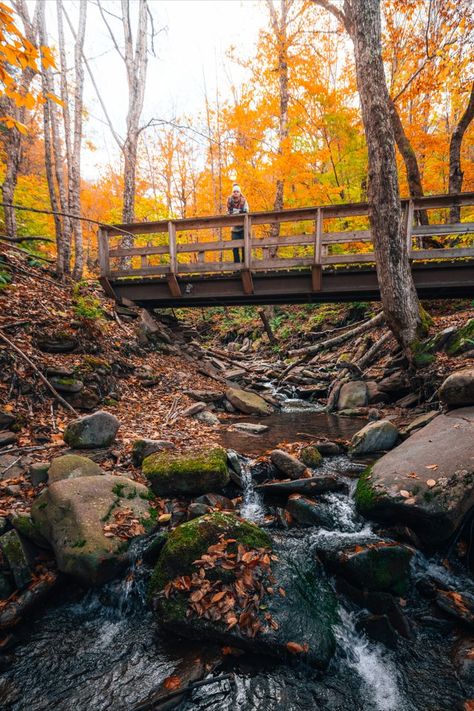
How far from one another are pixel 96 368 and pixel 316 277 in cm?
580

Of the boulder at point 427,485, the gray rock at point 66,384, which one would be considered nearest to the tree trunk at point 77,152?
the gray rock at point 66,384

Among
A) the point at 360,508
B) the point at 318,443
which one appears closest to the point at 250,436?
the point at 318,443

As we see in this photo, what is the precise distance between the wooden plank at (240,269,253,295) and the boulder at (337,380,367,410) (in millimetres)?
3630

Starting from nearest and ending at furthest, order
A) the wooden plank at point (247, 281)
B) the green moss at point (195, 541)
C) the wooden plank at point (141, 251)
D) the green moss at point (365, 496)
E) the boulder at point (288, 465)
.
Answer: the green moss at point (195, 541), the green moss at point (365, 496), the boulder at point (288, 465), the wooden plank at point (247, 281), the wooden plank at point (141, 251)

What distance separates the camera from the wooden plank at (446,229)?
7750 millimetres

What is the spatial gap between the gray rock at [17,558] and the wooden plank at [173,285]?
740 cm

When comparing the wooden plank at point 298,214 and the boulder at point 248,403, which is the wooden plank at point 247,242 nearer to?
the wooden plank at point 298,214

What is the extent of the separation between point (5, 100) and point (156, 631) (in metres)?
13.4

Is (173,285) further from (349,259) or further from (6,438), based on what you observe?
(6,438)

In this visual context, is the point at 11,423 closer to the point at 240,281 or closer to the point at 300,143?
the point at 240,281

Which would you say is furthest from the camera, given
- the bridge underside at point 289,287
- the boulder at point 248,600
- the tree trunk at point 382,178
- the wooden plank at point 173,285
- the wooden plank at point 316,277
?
the wooden plank at point 173,285

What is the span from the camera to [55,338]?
6.54 m

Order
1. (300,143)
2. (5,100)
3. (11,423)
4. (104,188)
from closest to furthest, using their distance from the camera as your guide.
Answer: (11,423), (5,100), (300,143), (104,188)

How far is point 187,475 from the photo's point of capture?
13.5 ft
